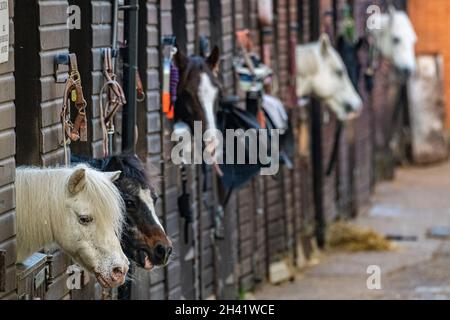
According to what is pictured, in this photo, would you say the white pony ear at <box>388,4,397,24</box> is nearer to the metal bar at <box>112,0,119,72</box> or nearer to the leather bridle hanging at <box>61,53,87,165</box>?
the metal bar at <box>112,0,119,72</box>

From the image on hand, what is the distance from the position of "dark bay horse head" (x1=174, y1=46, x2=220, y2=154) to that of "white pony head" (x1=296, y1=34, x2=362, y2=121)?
5.69m

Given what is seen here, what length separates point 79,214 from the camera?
24.3 feet

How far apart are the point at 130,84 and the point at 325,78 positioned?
7662 millimetres

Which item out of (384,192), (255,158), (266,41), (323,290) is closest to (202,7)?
(255,158)

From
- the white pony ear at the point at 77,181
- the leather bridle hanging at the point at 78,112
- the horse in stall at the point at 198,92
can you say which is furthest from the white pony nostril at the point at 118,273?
the horse in stall at the point at 198,92

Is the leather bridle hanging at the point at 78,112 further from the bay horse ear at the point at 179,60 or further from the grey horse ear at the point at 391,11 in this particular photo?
the grey horse ear at the point at 391,11

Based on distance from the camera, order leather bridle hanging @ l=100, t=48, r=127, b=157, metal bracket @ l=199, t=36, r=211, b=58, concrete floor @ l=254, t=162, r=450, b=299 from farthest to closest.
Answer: concrete floor @ l=254, t=162, r=450, b=299 < metal bracket @ l=199, t=36, r=211, b=58 < leather bridle hanging @ l=100, t=48, r=127, b=157

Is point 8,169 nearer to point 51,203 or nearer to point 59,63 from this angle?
point 51,203

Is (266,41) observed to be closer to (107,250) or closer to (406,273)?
(406,273)

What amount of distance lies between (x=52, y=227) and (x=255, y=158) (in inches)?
192

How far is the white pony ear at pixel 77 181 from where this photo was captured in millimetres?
7332

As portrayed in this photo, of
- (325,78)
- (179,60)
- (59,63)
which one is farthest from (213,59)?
(325,78)

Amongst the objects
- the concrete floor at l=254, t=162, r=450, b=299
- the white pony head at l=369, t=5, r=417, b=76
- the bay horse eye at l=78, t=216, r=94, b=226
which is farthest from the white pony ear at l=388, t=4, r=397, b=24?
the bay horse eye at l=78, t=216, r=94, b=226

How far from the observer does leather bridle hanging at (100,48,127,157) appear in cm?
888
